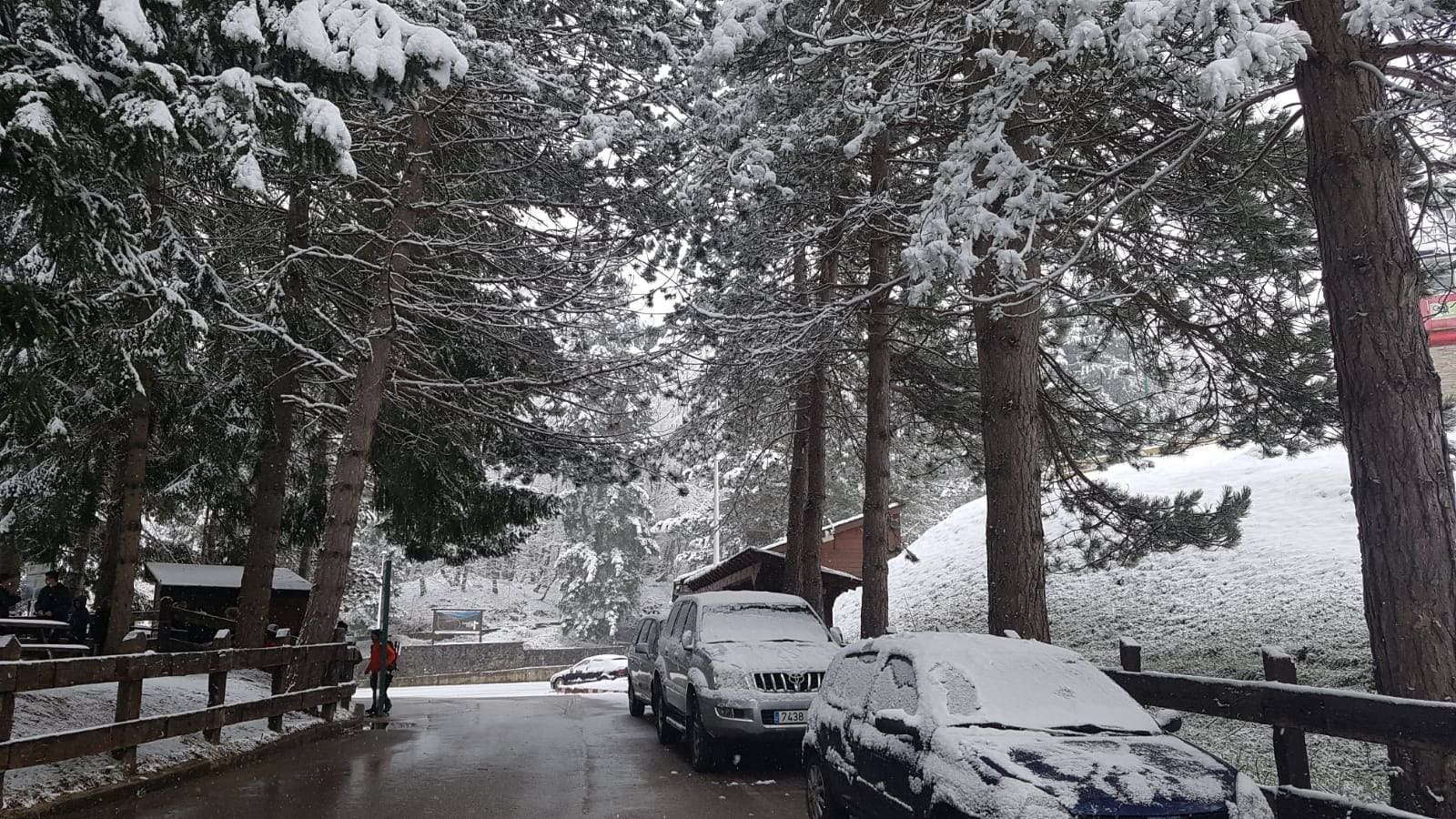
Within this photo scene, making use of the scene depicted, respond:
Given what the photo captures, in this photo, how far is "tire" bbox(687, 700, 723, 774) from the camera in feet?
34.2

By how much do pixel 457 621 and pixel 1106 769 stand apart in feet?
194

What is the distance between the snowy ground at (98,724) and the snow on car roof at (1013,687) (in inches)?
269

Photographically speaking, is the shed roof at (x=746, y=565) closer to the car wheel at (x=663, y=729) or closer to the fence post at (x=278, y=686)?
the car wheel at (x=663, y=729)

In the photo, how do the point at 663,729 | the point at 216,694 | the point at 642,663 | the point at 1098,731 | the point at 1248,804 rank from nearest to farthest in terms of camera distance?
the point at 1248,804 → the point at 1098,731 → the point at 216,694 → the point at 663,729 → the point at 642,663

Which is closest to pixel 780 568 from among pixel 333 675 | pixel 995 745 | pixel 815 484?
pixel 815 484

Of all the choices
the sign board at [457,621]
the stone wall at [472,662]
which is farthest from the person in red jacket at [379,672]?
the sign board at [457,621]

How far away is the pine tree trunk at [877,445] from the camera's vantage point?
15203 mm

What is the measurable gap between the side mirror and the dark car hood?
259 millimetres

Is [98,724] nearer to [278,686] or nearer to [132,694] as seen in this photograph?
[132,694]

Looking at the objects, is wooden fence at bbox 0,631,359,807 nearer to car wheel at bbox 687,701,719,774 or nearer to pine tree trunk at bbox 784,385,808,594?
car wheel at bbox 687,701,719,774

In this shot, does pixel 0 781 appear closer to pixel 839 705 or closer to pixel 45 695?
pixel 45 695

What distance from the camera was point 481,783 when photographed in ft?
31.5

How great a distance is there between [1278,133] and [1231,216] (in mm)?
3823

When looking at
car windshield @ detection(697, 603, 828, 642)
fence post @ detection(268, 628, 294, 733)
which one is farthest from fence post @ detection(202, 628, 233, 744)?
car windshield @ detection(697, 603, 828, 642)
